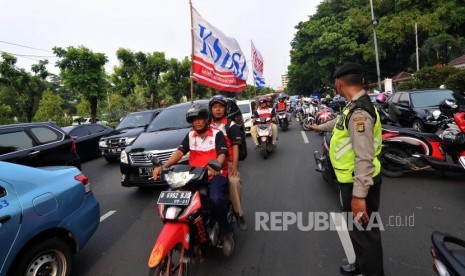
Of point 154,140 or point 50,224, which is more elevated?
point 154,140

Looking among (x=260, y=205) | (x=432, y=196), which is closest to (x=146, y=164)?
(x=260, y=205)

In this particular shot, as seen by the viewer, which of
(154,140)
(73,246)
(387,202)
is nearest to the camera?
(73,246)

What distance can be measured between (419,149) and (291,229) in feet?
10.6

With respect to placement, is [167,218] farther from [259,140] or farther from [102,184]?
[259,140]

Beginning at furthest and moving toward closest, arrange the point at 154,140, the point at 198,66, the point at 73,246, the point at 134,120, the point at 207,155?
1. the point at 134,120
2. the point at 198,66
3. the point at 154,140
4. the point at 207,155
5. the point at 73,246

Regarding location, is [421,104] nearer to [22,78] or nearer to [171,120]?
[171,120]

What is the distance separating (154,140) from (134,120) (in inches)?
244

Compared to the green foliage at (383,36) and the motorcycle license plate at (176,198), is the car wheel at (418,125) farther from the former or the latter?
the green foliage at (383,36)

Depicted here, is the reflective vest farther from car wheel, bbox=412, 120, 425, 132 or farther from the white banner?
car wheel, bbox=412, 120, 425, 132

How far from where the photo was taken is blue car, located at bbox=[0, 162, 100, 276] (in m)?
2.62

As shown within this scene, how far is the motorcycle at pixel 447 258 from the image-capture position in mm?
1629

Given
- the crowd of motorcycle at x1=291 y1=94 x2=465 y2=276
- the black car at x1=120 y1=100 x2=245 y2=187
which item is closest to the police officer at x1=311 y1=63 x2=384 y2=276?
the crowd of motorcycle at x1=291 y1=94 x2=465 y2=276

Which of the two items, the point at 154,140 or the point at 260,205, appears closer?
the point at 260,205

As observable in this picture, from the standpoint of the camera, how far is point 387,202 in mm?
4691
